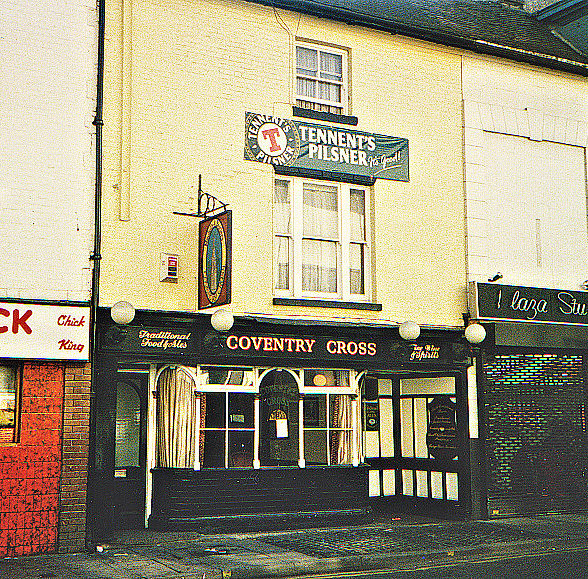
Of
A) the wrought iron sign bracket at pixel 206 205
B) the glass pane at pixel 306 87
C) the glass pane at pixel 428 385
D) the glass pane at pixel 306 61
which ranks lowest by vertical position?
the glass pane at pixel 428 385

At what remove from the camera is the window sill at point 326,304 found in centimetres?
1413

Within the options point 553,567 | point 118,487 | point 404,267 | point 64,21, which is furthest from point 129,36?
point 553,567

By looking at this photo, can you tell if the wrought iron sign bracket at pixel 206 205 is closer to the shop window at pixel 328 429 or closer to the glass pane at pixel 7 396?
the glass pane at pixel 7 396

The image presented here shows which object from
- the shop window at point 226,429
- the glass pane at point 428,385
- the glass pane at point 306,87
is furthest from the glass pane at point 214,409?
the glass pane at point 306,87

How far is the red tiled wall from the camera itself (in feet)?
38.3

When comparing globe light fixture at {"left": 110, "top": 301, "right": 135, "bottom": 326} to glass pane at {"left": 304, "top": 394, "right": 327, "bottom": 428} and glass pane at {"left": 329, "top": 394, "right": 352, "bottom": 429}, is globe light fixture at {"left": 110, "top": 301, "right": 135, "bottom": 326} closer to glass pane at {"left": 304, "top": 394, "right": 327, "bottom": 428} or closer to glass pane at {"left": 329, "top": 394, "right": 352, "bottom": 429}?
glass pane at {"left": 304, "top": 394, "right": 327, "bottom": 428}

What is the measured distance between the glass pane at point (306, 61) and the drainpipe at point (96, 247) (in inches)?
144

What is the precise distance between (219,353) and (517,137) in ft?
25.5

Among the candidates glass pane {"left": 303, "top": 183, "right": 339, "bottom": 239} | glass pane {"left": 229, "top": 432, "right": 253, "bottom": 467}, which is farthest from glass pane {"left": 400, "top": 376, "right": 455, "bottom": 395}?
glass pane {"left": 229, "top": 432, "right": 253, "bottom": 467}

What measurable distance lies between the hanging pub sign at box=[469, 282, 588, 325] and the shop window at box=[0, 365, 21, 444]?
328 inches

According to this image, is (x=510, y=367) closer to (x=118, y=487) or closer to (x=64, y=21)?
(x=118, y=487)

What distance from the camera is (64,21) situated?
12852 millimetres

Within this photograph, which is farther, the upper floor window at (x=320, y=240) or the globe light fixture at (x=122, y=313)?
the upper floor window at (x=320, y=240)

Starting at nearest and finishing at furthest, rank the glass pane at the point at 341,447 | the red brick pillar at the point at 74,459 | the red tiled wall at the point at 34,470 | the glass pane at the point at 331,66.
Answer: the red tiled wall at the point at 34,470 < the red brick pillar at the point at 74,459 < the glass pane at the point at 341,447 < the glass pane at the point at 331,66
